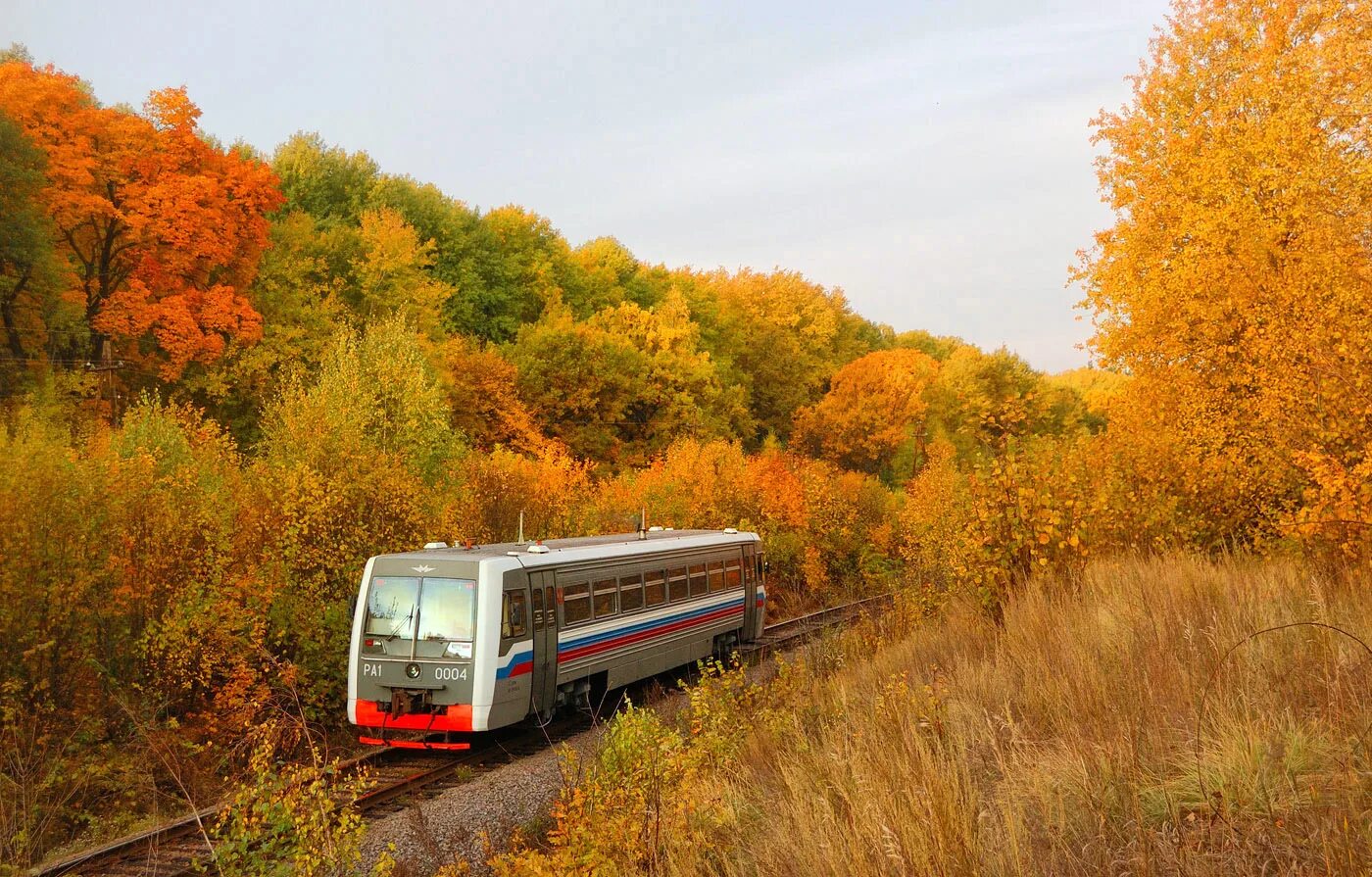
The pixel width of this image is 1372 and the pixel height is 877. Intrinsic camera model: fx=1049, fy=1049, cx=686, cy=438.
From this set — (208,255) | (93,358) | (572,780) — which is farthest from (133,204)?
(572,780)

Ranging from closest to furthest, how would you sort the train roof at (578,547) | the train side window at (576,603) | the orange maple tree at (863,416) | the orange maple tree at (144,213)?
the train roof at (578,547) < the train side window at (576,603) < the orange maple tree at (144,213) < the orange maple tree at (863,416)

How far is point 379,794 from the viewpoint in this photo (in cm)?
1182

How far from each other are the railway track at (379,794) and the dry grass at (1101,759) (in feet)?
10.5

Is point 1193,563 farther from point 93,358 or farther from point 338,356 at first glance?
point 93,358

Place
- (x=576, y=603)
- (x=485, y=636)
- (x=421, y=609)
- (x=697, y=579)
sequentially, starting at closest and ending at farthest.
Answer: (x=485, y=636) < (x=421, y=609) < (x=576, y=603) < (x=697, y=579)

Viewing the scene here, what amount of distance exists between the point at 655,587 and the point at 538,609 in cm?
389

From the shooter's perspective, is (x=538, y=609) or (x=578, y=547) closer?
(x=538, y=609)

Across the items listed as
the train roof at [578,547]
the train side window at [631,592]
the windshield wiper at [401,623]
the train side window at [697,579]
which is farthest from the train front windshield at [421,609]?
the train side window at [697,579]

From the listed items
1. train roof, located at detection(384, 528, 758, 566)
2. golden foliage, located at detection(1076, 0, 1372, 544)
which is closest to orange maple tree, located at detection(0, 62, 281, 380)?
train roof, located at detection(384, 528, 758, 566)

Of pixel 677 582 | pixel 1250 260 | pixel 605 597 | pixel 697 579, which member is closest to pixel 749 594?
pixel 697 579

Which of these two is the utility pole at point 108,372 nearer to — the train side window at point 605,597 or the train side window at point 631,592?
the train side window at point 631,592

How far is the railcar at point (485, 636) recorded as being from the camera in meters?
13.5

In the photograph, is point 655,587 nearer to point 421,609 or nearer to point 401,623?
point 421,609

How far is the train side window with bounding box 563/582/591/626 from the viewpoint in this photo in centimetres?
1526
